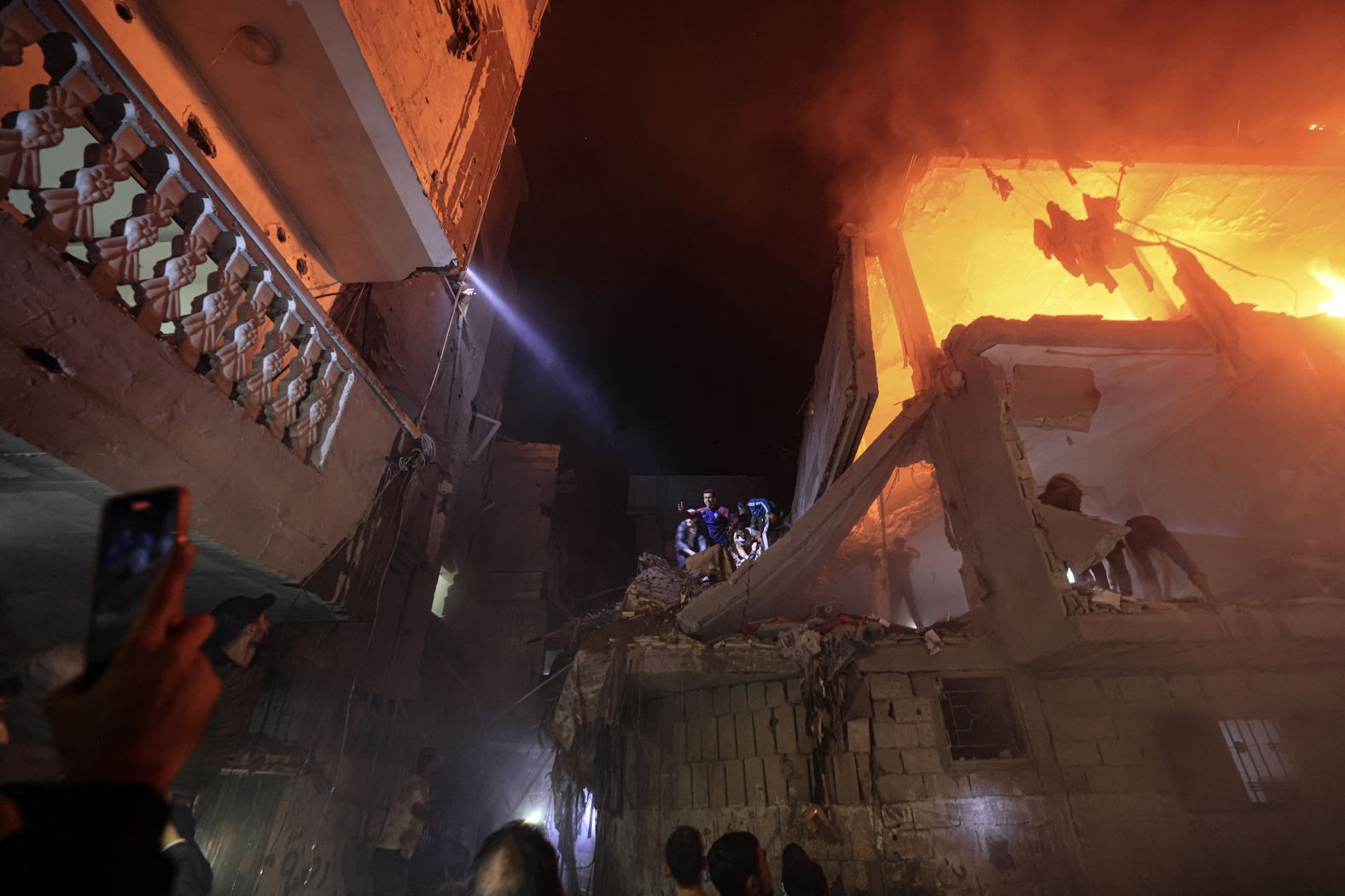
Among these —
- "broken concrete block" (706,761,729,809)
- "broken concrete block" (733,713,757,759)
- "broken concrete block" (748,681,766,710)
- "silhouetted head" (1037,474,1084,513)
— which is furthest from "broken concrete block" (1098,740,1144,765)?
"broken concrete block" (706,761,729,809)

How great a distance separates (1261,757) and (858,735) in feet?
Result: 13.1

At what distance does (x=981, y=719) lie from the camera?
650 cm

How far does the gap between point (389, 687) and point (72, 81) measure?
9.56 m

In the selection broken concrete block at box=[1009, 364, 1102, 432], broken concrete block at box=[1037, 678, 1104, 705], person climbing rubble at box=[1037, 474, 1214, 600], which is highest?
broken concrete block at box=[1009, 364, 1102, 432]

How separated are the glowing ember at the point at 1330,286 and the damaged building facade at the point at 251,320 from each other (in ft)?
44.7

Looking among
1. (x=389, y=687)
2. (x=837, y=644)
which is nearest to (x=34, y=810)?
(x=837, y=644)

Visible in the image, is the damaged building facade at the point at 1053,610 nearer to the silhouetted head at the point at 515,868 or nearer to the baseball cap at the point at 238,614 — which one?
the baseball cap at the point at 238,614

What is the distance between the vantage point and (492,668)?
16.0 meters

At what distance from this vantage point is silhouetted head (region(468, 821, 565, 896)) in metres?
2.46

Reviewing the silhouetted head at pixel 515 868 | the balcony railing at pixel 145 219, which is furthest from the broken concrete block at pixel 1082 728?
the balcony railing at pixel 145 219

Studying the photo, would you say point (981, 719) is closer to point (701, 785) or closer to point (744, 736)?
point (744, 736)

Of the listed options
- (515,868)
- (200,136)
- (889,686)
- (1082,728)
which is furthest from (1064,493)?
(200,136)

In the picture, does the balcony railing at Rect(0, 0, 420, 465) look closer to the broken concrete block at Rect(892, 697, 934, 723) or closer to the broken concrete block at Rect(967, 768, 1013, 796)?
the broken concrete block at Rect(892, 697, 934, 723)

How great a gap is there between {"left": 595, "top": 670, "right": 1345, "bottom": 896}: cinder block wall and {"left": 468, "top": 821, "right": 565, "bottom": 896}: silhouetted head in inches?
190
